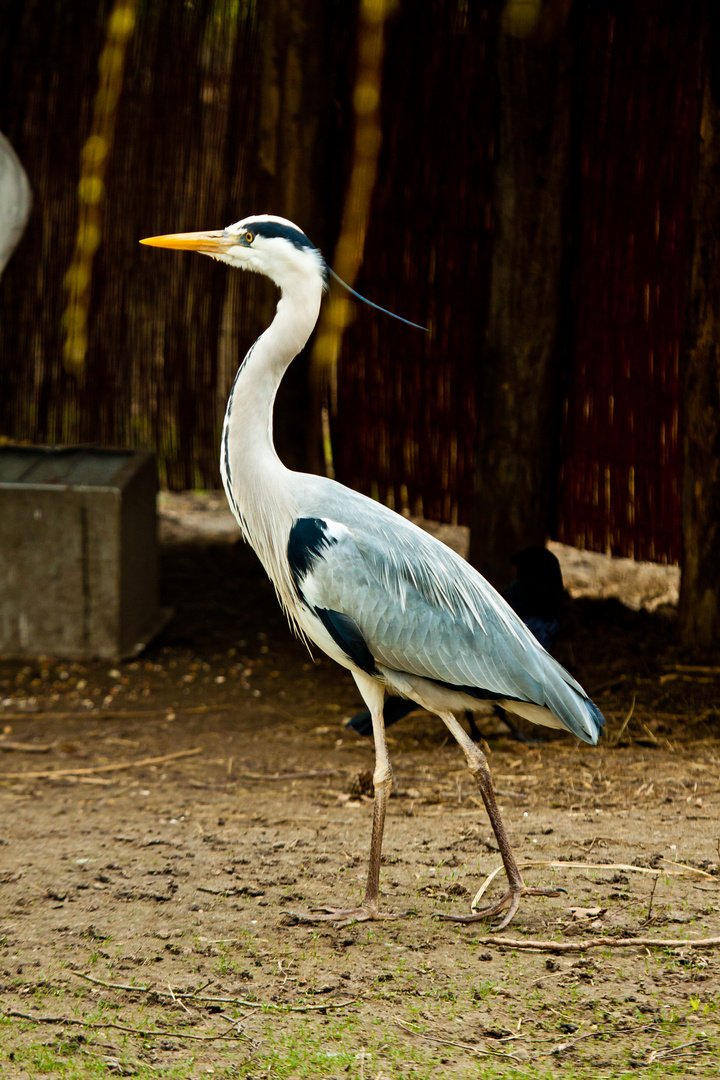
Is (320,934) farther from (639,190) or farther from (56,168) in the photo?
(56,168)

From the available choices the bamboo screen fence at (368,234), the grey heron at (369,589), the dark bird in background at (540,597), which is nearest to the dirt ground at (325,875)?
the grey heron at (369,589)

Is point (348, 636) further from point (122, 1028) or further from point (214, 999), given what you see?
point (122, 1028)

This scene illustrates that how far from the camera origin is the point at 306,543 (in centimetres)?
296

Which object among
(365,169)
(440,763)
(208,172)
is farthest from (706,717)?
(208,172)

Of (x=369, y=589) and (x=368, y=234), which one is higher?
(x=368, y=234)

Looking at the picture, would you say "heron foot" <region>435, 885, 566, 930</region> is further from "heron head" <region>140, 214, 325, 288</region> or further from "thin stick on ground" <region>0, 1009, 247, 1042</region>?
"heron head" <region>140, 214, 325, 288</region>

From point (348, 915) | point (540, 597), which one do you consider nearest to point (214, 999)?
point (348, 915)

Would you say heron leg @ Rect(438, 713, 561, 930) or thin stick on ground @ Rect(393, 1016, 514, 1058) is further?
heron leg @ Rect(438, 713, 561, 930)

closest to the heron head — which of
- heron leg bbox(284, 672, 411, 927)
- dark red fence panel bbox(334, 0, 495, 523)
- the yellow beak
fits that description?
the yellow beak

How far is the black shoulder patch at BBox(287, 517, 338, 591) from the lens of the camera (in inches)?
116

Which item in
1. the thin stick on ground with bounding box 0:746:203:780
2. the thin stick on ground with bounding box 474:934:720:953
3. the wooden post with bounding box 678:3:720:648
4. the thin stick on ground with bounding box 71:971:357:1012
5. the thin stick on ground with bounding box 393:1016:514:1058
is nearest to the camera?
the thin stick on ground with bounding box 393:1016:514:1058

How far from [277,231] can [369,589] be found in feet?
3.25

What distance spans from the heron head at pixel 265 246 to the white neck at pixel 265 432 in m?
0.04

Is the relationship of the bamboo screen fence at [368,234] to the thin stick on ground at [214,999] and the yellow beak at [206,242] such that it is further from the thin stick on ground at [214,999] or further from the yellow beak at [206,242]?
the thin stick on ground at [214,999]
